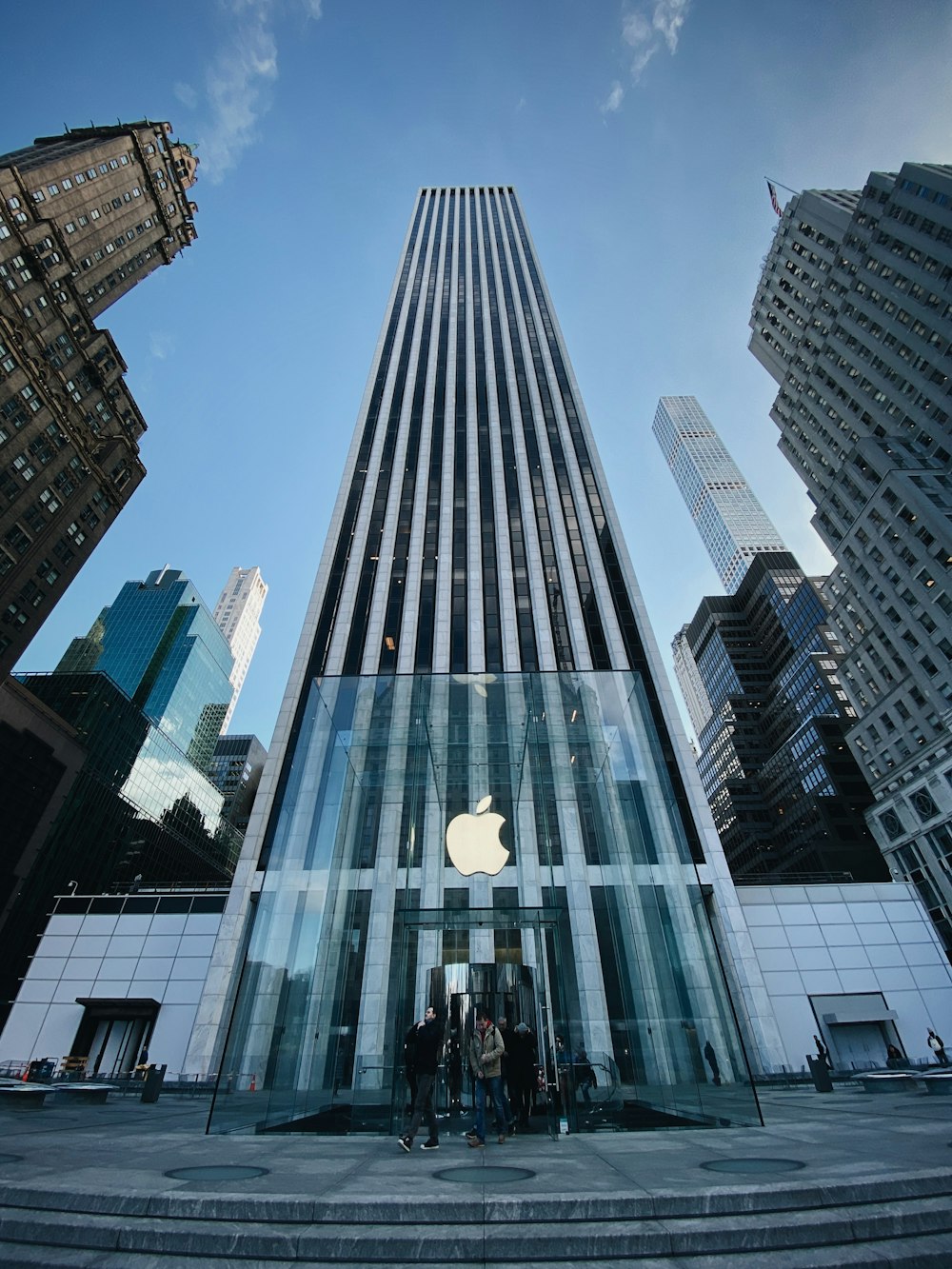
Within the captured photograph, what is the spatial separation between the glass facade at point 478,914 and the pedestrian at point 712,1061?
32mm

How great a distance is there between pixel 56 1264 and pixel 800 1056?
107 ft

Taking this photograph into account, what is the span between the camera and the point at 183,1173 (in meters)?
6.73

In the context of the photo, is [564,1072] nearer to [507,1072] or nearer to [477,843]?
[507,1072]

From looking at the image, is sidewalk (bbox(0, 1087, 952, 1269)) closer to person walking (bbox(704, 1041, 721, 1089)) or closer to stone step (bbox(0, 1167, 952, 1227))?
stone step (bbox(0, 1167, 952, 1227))

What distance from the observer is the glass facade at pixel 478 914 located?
11.8m

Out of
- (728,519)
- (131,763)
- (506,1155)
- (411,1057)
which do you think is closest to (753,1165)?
(506,1155)

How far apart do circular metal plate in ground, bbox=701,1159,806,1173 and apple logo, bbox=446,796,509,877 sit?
7.29 metres

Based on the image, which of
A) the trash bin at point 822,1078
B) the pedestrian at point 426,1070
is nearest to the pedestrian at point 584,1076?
the pedestrian at point 426,1070

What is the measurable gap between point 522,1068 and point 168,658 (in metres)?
122

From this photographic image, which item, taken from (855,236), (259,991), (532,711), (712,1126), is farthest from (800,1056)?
(855,236)

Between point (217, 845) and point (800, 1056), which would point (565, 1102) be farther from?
point (217, 845)

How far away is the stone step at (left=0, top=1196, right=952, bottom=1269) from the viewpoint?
4699 millimetres

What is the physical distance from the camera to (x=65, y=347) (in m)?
73.6

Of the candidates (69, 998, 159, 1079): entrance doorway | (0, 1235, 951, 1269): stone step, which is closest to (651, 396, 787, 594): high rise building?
(69, 998, 159, 1079): entrance doorway
